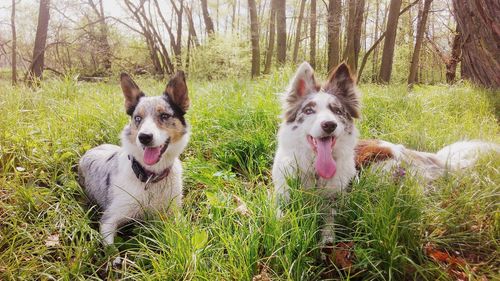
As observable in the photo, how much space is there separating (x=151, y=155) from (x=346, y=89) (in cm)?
185

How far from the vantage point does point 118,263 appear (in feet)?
7.14

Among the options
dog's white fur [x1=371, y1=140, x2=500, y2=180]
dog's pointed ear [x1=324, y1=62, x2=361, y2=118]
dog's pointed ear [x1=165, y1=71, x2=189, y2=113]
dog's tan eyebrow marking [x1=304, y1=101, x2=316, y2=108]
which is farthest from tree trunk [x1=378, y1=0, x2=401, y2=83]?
dog's pointed ear [x1=165, y1=71, x2=189, y2=113]

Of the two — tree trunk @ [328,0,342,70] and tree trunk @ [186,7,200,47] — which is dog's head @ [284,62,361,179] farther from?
tree trunk @ [186,7,200,47]

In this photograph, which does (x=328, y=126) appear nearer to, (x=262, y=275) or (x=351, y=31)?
(x=262, y=275)

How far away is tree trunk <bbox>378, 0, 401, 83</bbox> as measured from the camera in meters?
10.6

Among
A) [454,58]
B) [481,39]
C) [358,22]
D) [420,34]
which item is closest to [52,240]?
[481,39]

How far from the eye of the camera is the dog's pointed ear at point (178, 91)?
2854 millimetres

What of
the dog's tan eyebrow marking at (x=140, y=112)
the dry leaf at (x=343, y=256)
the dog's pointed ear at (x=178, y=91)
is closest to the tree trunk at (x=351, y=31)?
the dog's pointed ear at (x=178, y=91)

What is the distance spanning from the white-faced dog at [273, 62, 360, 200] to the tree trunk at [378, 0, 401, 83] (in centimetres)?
910

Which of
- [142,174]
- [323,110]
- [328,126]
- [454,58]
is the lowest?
[142,174]

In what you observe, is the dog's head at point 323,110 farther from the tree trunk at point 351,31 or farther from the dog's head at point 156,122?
the tree trunk at point 351,31

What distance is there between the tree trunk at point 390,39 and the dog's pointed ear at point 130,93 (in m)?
10.0

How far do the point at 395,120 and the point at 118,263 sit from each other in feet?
14.3

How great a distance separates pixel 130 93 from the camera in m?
2.91
